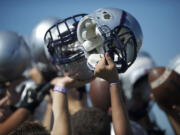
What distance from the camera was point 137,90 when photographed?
324cm

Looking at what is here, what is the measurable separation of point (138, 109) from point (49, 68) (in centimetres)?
138

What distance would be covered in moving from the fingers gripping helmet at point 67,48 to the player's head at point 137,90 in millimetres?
1641

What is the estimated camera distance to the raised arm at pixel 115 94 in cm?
128

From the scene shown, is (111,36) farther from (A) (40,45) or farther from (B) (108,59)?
(A) (40,45)

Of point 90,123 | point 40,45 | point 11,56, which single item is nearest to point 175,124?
point 90,123

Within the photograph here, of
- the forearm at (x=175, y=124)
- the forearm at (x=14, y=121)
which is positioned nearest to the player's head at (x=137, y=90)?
the forearm at (x=175, y=124)

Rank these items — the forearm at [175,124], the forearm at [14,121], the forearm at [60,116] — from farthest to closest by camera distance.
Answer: the forearm at [175,124]
the forearm at [14,121]
the forearm at [60,116]

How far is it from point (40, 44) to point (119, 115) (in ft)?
5.68

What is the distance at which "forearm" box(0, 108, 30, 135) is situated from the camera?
1.93m

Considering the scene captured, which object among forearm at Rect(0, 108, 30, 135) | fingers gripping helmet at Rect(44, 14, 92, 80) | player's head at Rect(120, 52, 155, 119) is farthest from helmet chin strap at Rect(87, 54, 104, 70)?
player's head at Rect(120, 52, 155, 119)

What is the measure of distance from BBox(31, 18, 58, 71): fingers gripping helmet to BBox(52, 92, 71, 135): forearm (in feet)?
3.83

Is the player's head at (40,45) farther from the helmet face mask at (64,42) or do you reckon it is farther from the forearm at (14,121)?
the helmet face mask at (64,42)

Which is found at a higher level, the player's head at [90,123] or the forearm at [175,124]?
the player's head at [90,123]

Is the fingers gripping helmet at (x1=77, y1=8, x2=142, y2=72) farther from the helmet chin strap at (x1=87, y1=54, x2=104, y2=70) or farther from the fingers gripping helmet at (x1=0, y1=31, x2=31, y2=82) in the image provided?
the fingers gripping helmet at (x1=0, y1=31, x2=31, y2=82)
